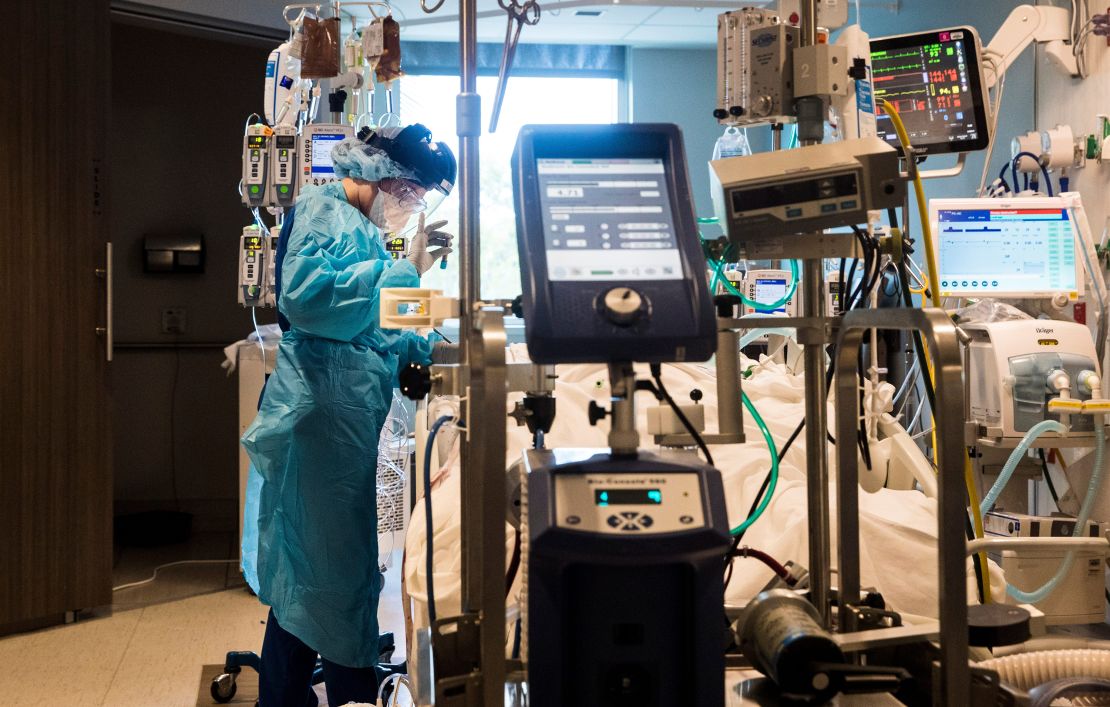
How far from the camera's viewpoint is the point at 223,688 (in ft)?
10.1

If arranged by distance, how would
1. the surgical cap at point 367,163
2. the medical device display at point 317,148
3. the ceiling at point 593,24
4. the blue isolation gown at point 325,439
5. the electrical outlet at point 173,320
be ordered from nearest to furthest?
the blue isolation gown at point 325,439 < the surgical cap at point 367,163 < the medical device display at point 317,148 < the electrical outlet at point 173,320 < the ceiling at point 593,24

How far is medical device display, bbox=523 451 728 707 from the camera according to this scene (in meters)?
1.30

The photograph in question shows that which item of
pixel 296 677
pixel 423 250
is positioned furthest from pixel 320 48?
pixel 296 677

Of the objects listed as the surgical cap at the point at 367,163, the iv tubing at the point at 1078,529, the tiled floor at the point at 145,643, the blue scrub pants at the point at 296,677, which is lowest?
the tiled floor at the point at 145,643

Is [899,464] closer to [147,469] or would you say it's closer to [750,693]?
[750,693]

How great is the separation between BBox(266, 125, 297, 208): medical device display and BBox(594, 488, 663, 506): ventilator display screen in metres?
2.92

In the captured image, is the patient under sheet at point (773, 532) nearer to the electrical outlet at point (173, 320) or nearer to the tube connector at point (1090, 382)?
the tube connector at point (1090, 382)

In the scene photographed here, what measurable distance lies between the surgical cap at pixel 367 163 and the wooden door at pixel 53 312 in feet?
4.72

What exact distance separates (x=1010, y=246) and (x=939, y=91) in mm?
584

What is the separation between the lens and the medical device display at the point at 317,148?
3922mm

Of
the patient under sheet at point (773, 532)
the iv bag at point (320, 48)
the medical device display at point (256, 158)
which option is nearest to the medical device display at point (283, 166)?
the medical device display at point (256, 158)

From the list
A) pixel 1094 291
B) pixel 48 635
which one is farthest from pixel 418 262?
pixel 1094 291

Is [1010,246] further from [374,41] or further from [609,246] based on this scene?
[609,246]

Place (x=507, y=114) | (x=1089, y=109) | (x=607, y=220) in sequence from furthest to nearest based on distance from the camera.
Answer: (x=507, y=114) < (x=1089, y=109) < (x=607, y=220)
